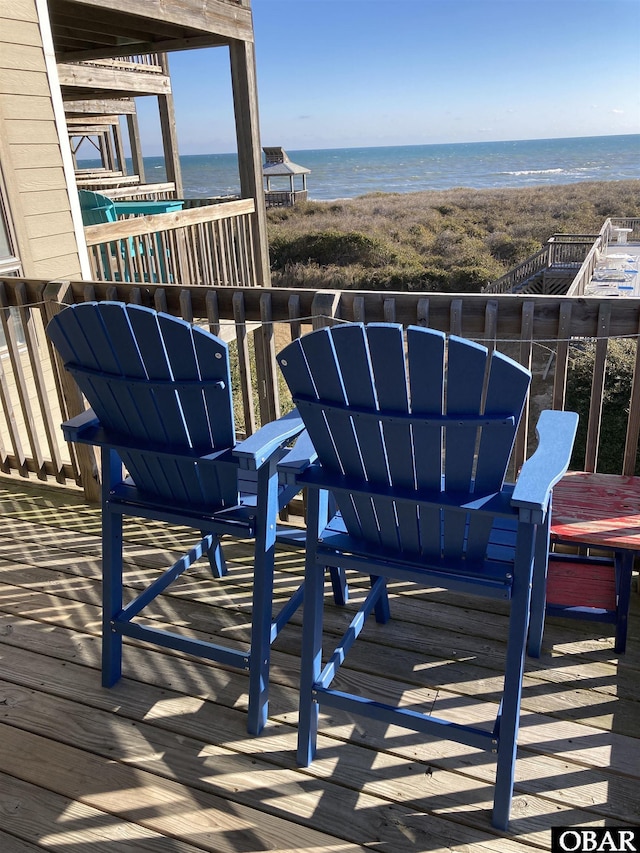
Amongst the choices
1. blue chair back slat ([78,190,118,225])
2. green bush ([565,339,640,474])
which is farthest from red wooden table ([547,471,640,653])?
green bush ([565,339,640,474])

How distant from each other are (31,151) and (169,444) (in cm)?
364

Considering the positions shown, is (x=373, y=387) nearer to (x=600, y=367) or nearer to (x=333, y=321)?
(x=333, y=321)

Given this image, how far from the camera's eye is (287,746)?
1.71 metres

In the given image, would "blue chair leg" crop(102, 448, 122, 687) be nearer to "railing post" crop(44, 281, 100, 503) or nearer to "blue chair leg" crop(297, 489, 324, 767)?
"blue chair leg" crop(297, 489, 324, 767)

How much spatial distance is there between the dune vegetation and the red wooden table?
19.3m

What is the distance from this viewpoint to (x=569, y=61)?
234 feet

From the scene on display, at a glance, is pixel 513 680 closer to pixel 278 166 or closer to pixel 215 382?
pixel 215 382

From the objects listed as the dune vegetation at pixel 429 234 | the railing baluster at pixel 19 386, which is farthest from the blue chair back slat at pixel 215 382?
the dune vegetation at pixel 429 234

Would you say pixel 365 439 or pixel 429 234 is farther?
pixel 429 234

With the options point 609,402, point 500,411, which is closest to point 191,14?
point 500,411

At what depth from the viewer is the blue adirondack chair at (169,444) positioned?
1.57m

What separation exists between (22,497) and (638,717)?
278 cm

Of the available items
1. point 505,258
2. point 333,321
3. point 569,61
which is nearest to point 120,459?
point 333,321

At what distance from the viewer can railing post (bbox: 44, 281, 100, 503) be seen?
9.03 ft
